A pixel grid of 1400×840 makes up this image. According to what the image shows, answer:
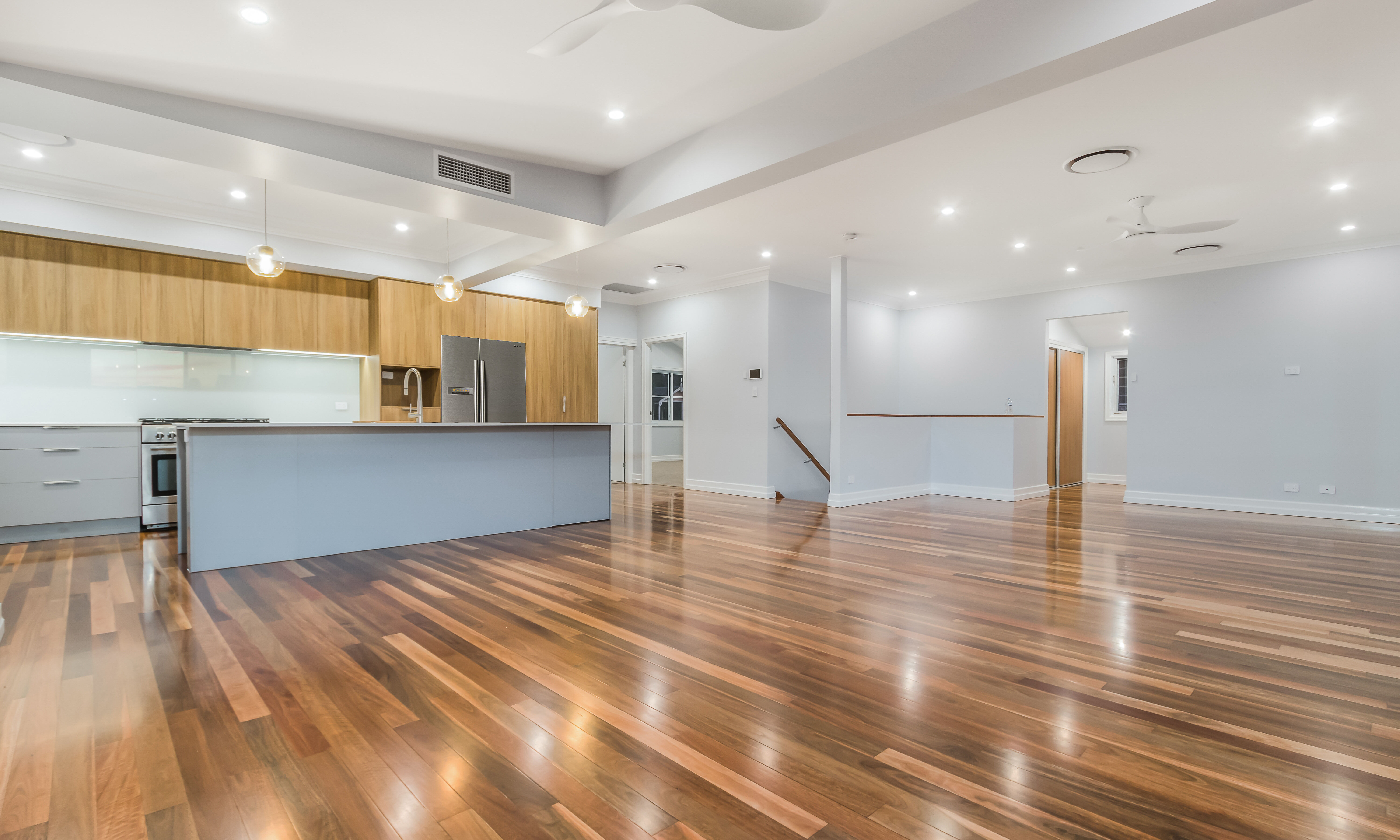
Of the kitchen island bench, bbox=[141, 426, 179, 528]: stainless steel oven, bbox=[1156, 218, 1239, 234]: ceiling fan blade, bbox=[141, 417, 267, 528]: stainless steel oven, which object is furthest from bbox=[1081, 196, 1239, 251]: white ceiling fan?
bbox=[141, 426, 179, 528]: stainless steel oven

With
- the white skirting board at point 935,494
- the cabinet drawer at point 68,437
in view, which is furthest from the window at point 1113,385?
the cabinet drawer at point 68,437

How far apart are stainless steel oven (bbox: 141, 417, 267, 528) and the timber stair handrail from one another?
18.1ft

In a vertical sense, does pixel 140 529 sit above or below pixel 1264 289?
below

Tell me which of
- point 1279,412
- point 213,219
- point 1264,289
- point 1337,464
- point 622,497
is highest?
point 213,219

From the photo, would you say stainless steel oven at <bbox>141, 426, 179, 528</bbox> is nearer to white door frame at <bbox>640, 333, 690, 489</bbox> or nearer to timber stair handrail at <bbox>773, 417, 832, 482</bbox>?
white door frame at <bbox>640, 333, 690, 489</bbox>

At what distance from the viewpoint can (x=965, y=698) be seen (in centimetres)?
217

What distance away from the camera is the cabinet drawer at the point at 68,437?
4.81m

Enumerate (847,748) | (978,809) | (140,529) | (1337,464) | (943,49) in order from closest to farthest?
(978,809)
(847,748)
(943,49)
(140,529)
(1337,464)

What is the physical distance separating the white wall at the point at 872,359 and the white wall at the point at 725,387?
1.27 m

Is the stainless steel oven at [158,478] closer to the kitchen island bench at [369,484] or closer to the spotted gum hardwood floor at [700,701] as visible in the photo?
the kitchen island bench at [369,484]

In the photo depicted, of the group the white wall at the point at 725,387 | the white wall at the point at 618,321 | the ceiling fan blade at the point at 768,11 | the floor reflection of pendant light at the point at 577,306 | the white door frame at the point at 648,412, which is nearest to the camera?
the ceiling fan blade at the point at 768,11

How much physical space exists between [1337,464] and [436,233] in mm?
9172

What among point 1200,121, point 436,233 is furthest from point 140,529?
point 1200,121

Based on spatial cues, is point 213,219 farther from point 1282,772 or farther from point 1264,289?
point 1264,289
